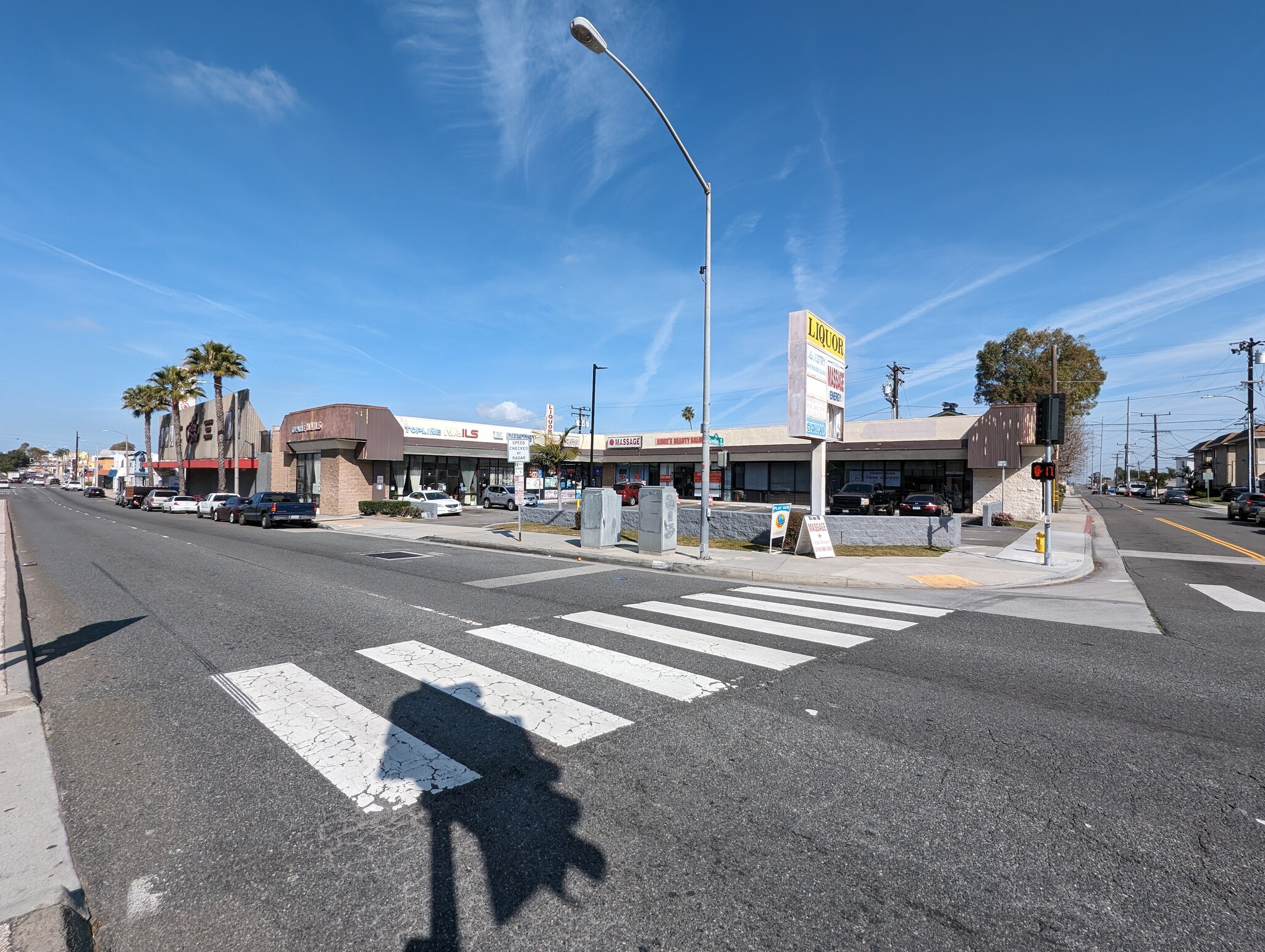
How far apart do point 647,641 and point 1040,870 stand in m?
4.46

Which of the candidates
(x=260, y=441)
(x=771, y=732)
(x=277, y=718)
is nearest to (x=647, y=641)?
(x=771, y=732)

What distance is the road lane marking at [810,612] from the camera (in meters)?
8.18

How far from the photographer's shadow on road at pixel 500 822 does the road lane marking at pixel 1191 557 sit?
61.9 feet

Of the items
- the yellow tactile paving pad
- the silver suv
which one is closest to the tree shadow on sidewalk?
the yellow tactile paving pad

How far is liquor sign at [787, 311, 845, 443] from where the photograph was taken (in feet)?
50.6

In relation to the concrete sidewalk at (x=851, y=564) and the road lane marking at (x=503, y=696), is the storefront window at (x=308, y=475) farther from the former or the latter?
the road lane marking at (x=503, y=696)

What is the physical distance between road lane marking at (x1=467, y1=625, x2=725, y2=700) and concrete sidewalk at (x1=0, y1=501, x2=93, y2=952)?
12.2 ft

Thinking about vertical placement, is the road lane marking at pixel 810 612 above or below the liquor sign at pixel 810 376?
below

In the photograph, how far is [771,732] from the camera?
4500 mm

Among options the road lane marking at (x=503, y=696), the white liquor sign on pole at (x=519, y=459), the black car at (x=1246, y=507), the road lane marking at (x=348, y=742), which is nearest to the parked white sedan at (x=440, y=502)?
the white liquor sign on pole at (x=519, y=459)

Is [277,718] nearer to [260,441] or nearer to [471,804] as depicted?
[471,804]

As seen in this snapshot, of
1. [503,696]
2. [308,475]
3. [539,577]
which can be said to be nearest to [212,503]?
[308,475]

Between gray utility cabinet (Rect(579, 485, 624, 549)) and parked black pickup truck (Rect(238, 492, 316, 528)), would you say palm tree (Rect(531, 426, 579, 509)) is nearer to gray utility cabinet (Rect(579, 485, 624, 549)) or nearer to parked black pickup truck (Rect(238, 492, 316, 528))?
parked black pickup truck (Rect(238, 492, 316, 528))

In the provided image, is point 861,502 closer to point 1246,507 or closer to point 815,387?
point 815,387
